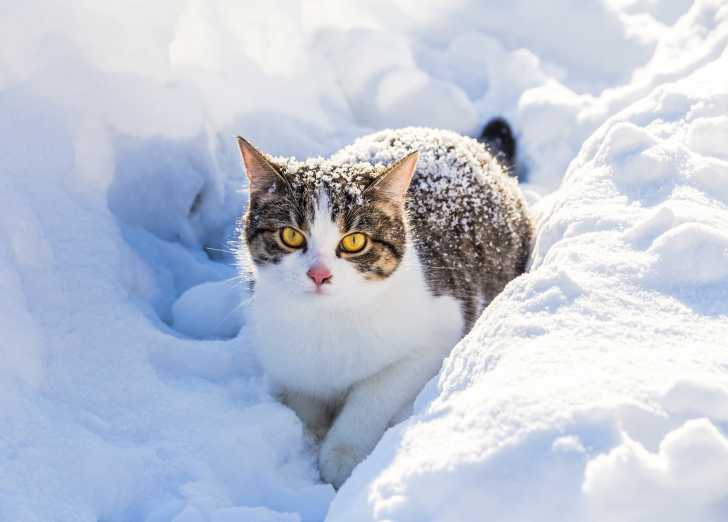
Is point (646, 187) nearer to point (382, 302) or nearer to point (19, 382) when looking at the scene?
point (382, 302)

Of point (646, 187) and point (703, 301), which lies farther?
point (646, 187)

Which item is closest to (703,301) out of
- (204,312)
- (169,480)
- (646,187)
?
(646,187)

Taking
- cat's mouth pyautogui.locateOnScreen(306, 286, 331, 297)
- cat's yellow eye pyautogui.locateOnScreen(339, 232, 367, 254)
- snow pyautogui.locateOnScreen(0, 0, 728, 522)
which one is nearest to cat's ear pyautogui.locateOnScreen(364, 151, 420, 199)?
cat's yellow eye pyautogui.locateOnScreen(339, 232, 367, 254)

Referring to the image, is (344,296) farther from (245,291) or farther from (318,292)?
(245,291)

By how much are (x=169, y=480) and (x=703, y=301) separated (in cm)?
136

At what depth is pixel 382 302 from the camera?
2.31 metres

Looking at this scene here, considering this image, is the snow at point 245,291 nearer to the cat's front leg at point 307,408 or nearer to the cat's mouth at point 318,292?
the cat's front leg at point 307,408

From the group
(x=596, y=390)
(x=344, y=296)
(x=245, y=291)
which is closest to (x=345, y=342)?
(x=344, y=296)

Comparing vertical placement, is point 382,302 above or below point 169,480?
above

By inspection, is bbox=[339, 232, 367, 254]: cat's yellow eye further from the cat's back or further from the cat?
the cat's back

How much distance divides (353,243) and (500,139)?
223cm

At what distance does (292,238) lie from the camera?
2.20 m

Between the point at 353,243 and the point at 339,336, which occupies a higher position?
the point at 353,243

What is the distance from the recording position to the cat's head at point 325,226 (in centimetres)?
213
